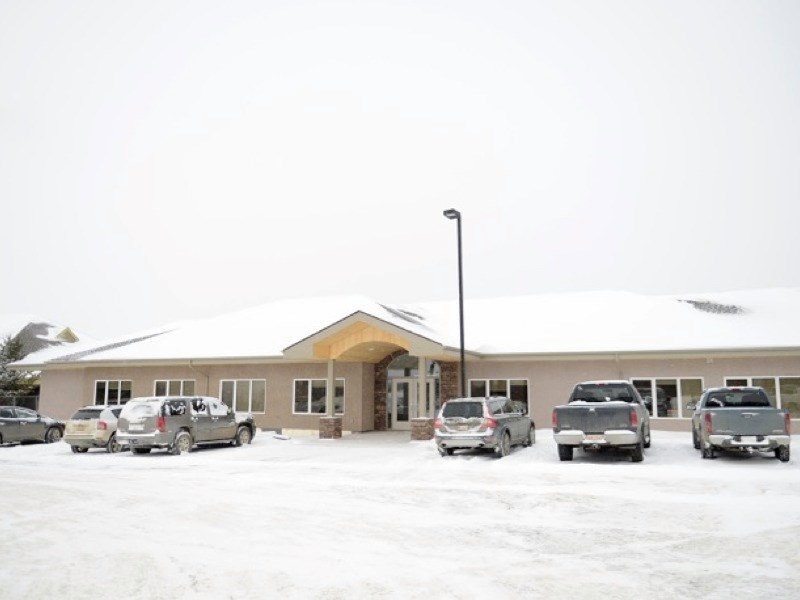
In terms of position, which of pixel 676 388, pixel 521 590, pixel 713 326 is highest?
pixel 713 326

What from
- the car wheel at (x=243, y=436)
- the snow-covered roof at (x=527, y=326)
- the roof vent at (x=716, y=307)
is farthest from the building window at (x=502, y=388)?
the car wheel at (x=243, y=436)

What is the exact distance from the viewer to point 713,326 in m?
26.2

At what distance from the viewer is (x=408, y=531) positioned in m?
9.53

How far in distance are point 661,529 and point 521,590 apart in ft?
12.1

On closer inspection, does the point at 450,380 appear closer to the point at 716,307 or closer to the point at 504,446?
the point at 504,446

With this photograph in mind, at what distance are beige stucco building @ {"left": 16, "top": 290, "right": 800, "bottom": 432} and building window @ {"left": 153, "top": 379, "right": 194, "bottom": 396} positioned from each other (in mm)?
50

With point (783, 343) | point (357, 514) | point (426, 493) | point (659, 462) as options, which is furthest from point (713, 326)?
point (357, 514)

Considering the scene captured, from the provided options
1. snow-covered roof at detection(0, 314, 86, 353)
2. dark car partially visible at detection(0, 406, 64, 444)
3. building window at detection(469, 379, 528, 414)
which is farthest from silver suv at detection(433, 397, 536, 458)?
snow-covered roof at detection(0, 314, 86, 353)

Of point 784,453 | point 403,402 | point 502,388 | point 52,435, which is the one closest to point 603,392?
point 784,453

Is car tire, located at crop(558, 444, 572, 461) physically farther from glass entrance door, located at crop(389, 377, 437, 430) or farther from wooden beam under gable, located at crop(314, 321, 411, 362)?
glass entrance door, located at crop(389, 377, 437, 430)

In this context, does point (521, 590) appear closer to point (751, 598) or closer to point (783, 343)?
point (751, 598)

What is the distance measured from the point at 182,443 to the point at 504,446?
9657 mm

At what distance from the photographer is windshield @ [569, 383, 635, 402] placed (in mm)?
18422

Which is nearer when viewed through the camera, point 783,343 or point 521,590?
point 521,590
